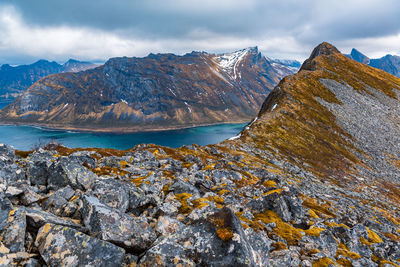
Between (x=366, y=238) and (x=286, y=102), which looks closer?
(x=366, y=238)

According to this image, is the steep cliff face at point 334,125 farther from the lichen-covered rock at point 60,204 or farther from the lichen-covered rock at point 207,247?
the lichen-covered rock at point 60,204

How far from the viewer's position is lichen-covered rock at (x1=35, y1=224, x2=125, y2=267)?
8.30 meters

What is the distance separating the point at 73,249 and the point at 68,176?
24.8ft

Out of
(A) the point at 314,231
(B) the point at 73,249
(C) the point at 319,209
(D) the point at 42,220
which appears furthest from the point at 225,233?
→ (C) the point at 319,209

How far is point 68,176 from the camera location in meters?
14.7

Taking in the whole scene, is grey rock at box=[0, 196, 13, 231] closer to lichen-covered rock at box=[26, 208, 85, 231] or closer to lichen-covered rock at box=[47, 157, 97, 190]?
lichen-covered rock at box=[26, 208, 85, 231]

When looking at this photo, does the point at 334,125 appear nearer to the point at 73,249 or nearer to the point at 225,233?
the point at 225,233

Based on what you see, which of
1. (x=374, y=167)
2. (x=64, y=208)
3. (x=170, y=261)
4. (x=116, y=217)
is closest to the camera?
(x=170, y=261)

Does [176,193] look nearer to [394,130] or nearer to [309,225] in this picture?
[309,225]

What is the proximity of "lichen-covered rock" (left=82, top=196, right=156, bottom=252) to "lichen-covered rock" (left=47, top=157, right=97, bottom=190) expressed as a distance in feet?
14.9

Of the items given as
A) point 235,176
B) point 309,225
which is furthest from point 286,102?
point 309,225

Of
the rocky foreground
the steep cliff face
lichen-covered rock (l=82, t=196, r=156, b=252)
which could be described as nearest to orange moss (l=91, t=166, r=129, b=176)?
the rocky foreground

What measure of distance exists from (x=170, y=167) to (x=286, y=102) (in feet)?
263

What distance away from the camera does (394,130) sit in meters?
92.1
